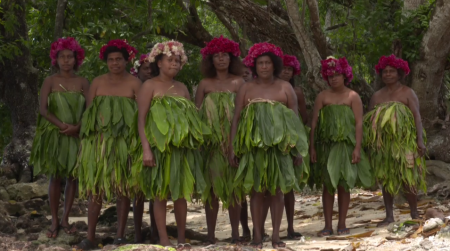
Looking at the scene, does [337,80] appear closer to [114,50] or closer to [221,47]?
[221,47]

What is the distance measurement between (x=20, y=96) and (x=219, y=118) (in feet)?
13.9

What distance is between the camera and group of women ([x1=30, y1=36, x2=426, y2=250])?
470cm

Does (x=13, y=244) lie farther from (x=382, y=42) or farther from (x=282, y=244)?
(x=382, y=42)

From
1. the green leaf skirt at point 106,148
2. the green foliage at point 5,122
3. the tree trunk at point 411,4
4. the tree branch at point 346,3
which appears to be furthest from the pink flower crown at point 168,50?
the green foliage at point 5,122

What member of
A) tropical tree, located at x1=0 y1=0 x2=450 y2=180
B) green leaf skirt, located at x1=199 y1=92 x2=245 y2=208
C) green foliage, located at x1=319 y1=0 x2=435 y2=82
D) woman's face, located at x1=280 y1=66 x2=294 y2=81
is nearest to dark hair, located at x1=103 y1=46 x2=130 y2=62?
green leaf skirt, located at x1=199 y1=92 x2=245 y2=208

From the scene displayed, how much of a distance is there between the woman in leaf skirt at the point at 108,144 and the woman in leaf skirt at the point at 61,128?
378 mm

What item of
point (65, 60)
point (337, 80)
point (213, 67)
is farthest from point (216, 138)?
point (65, 60)

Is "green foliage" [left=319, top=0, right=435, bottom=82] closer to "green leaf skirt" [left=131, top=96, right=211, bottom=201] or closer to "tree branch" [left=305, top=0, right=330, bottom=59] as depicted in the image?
"tree branch" [left=305, top=0, right=330, bottom=59]

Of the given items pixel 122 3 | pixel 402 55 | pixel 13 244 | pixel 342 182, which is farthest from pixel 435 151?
pixel 13 244

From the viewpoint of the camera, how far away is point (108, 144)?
4.98 meters

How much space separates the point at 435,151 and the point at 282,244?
338 centimetres

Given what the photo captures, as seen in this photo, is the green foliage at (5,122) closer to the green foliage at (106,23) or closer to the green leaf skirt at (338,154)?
the green foliage at (106,23)

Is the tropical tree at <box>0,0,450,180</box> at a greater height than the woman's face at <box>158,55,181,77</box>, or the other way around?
the tropical tree at <box>0,0,450,180</box>

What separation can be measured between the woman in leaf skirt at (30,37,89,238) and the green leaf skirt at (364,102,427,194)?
246 cm
